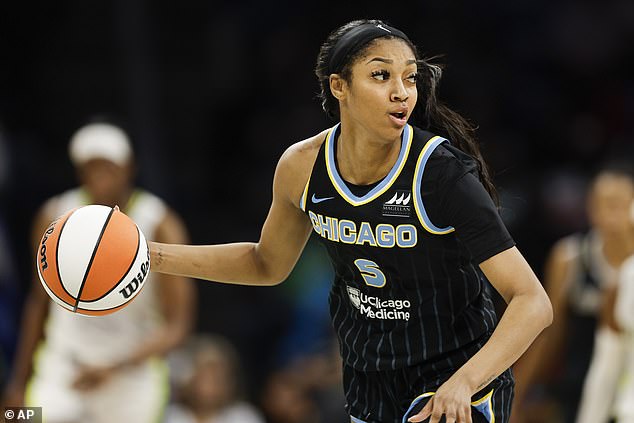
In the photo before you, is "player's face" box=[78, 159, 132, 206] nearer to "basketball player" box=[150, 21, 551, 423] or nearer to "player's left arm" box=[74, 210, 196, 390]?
"player's left arm" box=[74, 210, 196, 390]

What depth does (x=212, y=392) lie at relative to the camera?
27.7 ft

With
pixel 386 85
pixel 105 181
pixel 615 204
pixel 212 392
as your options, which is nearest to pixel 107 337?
pixel 105 181

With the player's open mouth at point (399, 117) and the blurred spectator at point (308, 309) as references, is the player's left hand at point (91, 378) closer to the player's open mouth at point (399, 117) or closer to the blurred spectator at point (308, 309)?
the blurred spectator at point (308, 309)

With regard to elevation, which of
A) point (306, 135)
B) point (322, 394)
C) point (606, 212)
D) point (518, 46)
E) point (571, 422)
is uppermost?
point (518, 46)

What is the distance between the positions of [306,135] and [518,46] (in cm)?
281

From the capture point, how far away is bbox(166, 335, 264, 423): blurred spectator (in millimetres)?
8453

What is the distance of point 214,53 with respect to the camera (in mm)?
12234

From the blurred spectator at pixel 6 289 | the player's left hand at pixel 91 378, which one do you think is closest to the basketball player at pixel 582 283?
the player's left hand at pixel 91 378

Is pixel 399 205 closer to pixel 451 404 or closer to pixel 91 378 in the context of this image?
pixel 451 404

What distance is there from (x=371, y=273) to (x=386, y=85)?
0.67m

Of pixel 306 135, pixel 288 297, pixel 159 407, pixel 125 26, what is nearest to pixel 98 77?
pixel 125 26

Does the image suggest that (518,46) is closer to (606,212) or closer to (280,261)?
(606,212)

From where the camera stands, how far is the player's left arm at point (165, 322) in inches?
271

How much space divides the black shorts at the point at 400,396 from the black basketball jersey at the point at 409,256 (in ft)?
0.20
